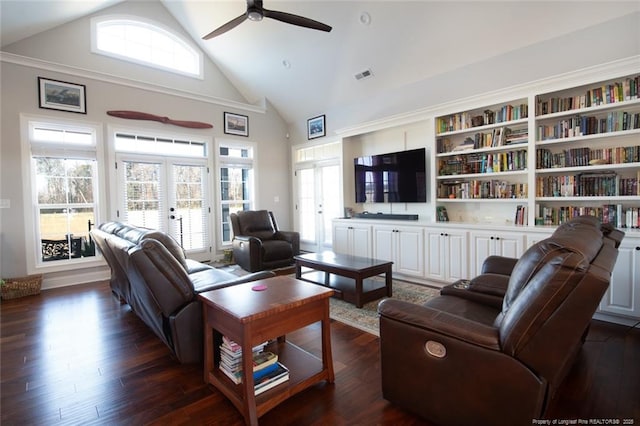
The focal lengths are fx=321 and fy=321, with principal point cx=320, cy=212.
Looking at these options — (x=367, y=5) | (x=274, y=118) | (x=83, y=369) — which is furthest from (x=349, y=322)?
(x=274, y=118)

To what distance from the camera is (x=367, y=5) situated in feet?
13.2

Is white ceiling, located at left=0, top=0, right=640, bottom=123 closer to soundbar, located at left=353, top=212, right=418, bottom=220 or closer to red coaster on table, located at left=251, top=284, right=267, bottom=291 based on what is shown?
soundbar, located at left=353, top=212, right=418, bottom=220

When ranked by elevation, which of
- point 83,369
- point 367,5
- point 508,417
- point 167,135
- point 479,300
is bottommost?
point 83,369

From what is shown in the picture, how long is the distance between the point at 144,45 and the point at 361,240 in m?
4.90

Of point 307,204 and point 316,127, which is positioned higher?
point 316,127

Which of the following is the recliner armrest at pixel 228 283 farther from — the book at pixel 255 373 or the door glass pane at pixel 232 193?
the door glass pane at pixel 232 193

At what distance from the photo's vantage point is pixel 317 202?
21.7 feet

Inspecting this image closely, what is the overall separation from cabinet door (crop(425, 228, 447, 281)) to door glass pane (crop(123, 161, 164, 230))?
4399 mm

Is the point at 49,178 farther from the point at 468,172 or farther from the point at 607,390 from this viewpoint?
the point at 607,390

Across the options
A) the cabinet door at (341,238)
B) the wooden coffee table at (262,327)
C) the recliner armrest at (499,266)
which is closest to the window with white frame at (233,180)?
the cabinet door at (341,238)

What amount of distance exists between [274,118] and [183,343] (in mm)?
5685

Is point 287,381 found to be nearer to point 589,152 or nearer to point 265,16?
point 265,16

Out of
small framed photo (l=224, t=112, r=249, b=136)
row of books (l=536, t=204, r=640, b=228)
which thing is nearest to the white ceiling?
small framed photo (l=224, t=112, r=249, b=136)

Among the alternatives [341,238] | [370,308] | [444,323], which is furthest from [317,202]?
[444,323]
